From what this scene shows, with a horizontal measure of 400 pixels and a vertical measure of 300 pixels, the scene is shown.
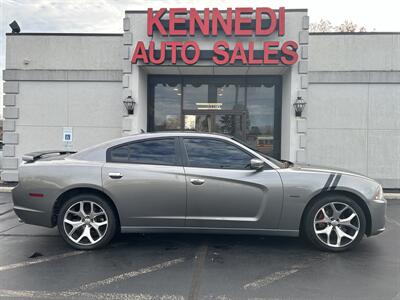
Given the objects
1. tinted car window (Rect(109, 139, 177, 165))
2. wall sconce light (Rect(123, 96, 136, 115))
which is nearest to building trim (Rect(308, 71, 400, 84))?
wall sconce light (Rect(123, 96, 136, 115))

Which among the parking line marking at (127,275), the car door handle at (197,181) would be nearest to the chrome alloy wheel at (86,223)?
→ the parking line marking at (127,275)

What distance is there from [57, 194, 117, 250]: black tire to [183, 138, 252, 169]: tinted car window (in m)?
1.30

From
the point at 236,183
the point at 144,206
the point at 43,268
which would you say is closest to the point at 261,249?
the point at 236,183

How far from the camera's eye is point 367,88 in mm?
10445

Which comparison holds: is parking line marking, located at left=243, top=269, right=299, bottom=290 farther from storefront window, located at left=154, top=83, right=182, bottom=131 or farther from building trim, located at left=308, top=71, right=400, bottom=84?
storefront window, located at left=154, top=83, right=182, bottom=131

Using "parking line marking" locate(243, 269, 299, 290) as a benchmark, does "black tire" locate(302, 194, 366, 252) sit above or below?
above

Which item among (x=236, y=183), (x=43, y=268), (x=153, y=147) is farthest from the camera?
(x=153, y=147)

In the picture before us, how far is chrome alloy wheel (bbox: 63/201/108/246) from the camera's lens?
4785 millimetres

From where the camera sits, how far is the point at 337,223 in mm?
4676

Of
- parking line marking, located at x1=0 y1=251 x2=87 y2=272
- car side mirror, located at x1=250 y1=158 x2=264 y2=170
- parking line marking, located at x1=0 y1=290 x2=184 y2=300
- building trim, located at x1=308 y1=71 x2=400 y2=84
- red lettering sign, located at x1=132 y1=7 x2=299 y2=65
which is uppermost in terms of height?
red lettering sign, located at x1=132 y1=7 x2=299 y2=65

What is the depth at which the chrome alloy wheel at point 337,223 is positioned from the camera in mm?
4672

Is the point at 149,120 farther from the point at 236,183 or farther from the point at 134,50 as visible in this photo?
the point at 236,183

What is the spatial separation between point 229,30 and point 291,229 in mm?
6915

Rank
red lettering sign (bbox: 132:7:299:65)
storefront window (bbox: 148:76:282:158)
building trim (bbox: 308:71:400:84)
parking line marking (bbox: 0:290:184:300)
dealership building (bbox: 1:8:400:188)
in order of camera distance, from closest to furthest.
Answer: parking line marking (bbox: 0:290:184:300), red lettering sign (bbox: 132:7:299:65), dealership building (bbox: 1:8:400:188), building trim (bbox: 308:71:400:84), storefront window (bbox: 148:76:282:158)
